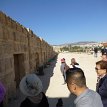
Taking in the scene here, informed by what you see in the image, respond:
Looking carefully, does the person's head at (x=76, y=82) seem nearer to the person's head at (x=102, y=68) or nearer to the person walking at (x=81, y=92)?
the person walking at (x=81, y=92)

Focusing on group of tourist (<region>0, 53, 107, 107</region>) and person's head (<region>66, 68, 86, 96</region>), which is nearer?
group of tourist (<region>0, 53, 107, 107</region>)

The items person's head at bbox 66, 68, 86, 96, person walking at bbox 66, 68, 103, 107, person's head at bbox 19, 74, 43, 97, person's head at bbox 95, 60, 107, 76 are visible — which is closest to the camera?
person walking at bbox 66, 68, 103, 107

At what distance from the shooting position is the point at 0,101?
3.49m

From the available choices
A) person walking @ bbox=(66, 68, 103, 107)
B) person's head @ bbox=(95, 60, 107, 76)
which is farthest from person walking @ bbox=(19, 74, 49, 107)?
person's head @ bbox=(95, 60, 107, 76)

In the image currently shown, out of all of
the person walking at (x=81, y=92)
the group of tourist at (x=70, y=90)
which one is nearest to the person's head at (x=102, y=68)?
the group of tourist at (x=70, y=90)

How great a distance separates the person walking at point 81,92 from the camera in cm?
278

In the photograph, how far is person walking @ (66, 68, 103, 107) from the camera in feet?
9.13

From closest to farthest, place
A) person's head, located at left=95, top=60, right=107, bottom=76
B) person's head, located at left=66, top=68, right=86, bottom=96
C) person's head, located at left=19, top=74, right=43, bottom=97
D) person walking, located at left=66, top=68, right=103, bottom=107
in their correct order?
person walking, located at left=66, top=68, right=103, bottom=107 → person's head, located at left=66, top=68, right=86, bottom=96 → person's head, located at left=19, top=74, right=43, bottom=97 → person's head, located at left=95, top=60, right=107, bottom=76

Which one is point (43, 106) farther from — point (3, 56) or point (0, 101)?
point (3, 56)

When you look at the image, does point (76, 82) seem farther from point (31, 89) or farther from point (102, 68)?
point (102, 68)

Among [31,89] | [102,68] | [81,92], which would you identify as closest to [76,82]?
[81,92]

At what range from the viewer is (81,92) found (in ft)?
9.53

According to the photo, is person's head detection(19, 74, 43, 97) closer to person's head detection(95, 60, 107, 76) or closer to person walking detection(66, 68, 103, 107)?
person walking detection(66, 68, 103, 107)

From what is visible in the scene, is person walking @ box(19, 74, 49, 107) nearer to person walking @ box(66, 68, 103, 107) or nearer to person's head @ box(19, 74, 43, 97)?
person's head @ box(19, 74, 43, 97)
